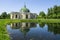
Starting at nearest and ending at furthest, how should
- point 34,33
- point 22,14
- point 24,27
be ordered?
point 34,33
point 24,27
point 22,14

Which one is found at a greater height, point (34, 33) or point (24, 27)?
point (34, 33)

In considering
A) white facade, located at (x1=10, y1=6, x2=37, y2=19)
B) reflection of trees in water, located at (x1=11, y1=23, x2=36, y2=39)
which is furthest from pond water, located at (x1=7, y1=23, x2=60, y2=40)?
white facade, located at (x1=10, y1=6, x2=37, y2=19)

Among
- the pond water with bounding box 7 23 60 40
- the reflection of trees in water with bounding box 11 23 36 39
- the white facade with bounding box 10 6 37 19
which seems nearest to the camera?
the pond water with bounding box 7 23 60 40

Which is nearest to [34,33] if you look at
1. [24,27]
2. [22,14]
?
[24,27]

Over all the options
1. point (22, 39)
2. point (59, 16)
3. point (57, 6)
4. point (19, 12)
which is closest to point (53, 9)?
point (57, 6)

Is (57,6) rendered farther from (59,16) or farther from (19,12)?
(19,12)

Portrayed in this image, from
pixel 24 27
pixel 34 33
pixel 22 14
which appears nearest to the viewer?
pixel 34 33

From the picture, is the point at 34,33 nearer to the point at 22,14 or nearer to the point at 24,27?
the point at 24,27

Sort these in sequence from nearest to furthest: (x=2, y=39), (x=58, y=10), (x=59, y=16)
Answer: (x=2, y=39), (x=59, y=16), (x=58, y=10)

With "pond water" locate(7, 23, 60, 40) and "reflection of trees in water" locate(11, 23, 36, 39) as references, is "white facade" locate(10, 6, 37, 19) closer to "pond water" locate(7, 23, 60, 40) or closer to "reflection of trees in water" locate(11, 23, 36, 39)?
"reflection of trees in water" locate(11, 23, 36, 39)

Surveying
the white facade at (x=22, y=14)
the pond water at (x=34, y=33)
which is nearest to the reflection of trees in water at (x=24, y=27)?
the pond water at (x=34, y=33)

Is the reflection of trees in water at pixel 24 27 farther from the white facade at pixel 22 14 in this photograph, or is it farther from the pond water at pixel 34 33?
the white facade at pixel 22 14

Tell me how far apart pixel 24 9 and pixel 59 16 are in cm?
3236

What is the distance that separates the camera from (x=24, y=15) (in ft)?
360
